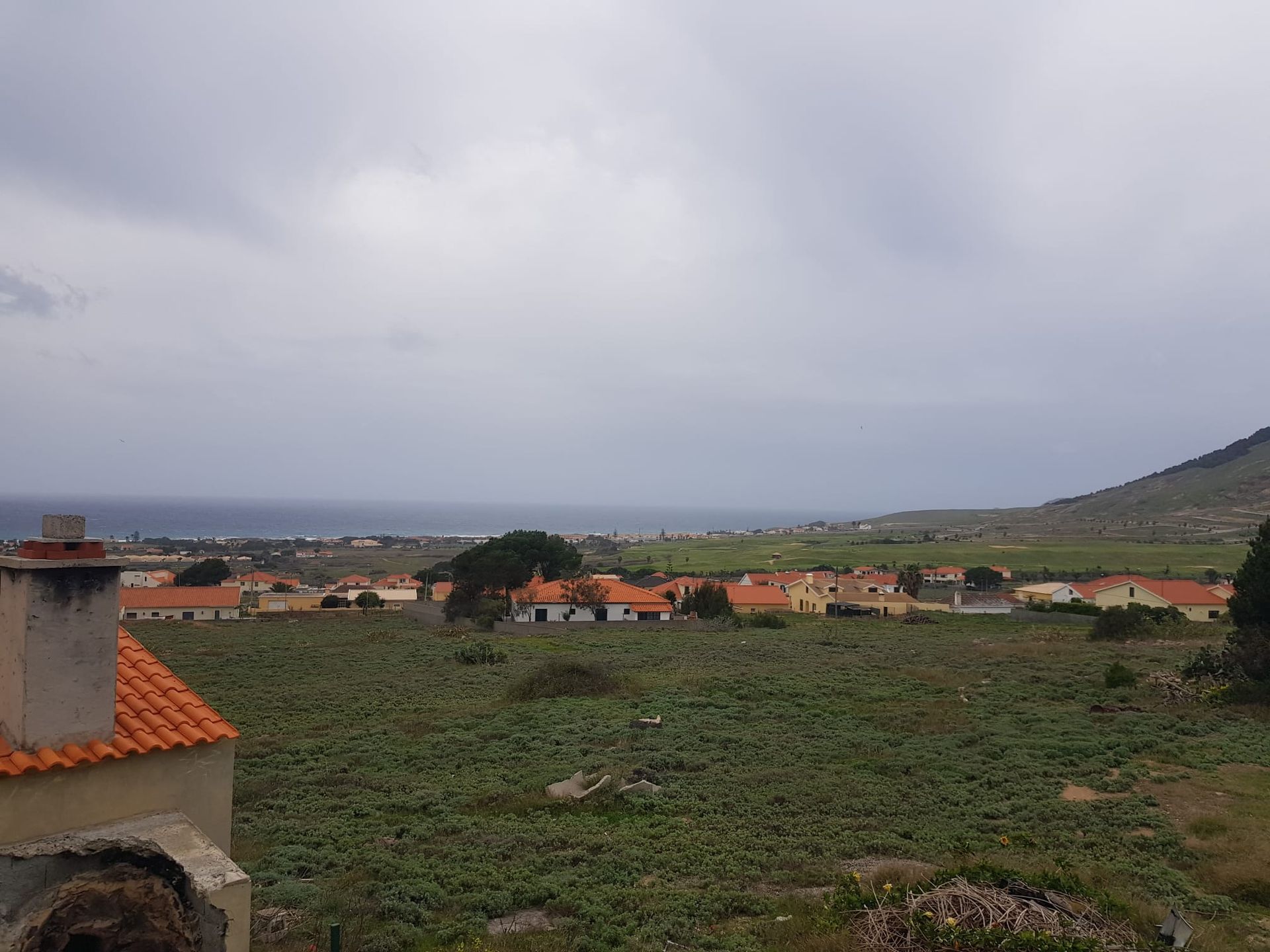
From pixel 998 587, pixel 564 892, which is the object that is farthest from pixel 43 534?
pixel 998 587

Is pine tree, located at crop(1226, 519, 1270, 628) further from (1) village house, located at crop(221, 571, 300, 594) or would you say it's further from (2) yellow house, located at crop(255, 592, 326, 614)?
(1) village house, located at crop(221, 571, 300, 594)

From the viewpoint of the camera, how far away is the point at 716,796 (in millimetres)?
13828

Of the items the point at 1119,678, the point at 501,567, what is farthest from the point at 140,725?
the point at 501,567

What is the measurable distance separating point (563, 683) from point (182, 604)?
48789 millimetres

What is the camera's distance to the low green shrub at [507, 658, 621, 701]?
2500 cm

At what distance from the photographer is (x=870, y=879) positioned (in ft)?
29.9

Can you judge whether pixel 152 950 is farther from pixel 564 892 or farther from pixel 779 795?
pixel 779 795

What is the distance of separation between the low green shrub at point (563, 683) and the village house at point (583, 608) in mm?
26729

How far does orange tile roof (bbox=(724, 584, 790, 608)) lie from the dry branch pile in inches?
2295

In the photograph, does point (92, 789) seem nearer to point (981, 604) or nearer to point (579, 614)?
point (579, 614)

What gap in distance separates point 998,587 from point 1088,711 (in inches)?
2617

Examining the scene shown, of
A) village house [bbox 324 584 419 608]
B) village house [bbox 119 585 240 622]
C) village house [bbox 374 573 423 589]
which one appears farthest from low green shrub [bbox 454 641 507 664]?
village house [bbox 374 573 423 589]

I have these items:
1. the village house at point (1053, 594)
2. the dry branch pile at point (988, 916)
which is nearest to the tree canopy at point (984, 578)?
the village house at point (1053, 594)

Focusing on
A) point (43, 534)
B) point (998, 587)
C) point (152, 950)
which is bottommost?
point (998, 587)
